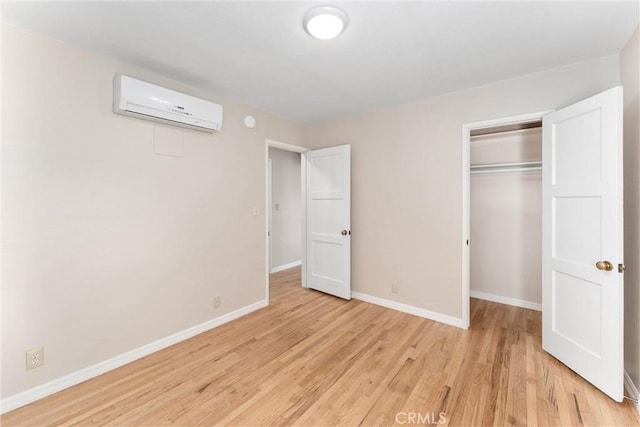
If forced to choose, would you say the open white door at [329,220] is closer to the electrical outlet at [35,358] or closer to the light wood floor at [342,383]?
the light wood floor at [342,383]

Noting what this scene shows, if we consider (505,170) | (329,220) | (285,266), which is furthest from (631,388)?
(285,266)

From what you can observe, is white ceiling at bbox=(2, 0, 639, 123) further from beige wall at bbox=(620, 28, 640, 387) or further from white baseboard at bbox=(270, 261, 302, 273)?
white baseboard at bbox=(270, 261, 302, 273)

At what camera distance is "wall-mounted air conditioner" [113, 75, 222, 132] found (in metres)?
2.12

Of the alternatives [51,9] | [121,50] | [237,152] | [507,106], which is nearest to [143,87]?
[121,50]

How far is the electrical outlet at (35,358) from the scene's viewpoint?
182cm

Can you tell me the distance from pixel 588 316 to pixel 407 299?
5.22 ft

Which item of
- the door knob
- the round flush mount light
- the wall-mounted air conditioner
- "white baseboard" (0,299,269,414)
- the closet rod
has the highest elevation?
the round flush mount light

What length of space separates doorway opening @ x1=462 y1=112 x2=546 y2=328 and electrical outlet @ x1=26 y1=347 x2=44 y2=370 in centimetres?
386

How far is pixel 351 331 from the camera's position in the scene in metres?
2.79

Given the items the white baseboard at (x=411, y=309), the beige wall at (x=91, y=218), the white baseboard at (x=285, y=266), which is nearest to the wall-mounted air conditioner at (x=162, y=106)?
the beige wall at (x=91, y=218)

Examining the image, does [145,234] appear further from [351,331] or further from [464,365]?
[464,365]

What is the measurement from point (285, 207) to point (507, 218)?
149 inches

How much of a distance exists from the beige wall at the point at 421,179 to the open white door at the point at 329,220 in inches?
6.2

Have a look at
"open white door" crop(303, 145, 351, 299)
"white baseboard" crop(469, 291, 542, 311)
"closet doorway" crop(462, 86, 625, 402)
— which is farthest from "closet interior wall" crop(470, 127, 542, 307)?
"open white door" crop(303, 145, 351, 299)
